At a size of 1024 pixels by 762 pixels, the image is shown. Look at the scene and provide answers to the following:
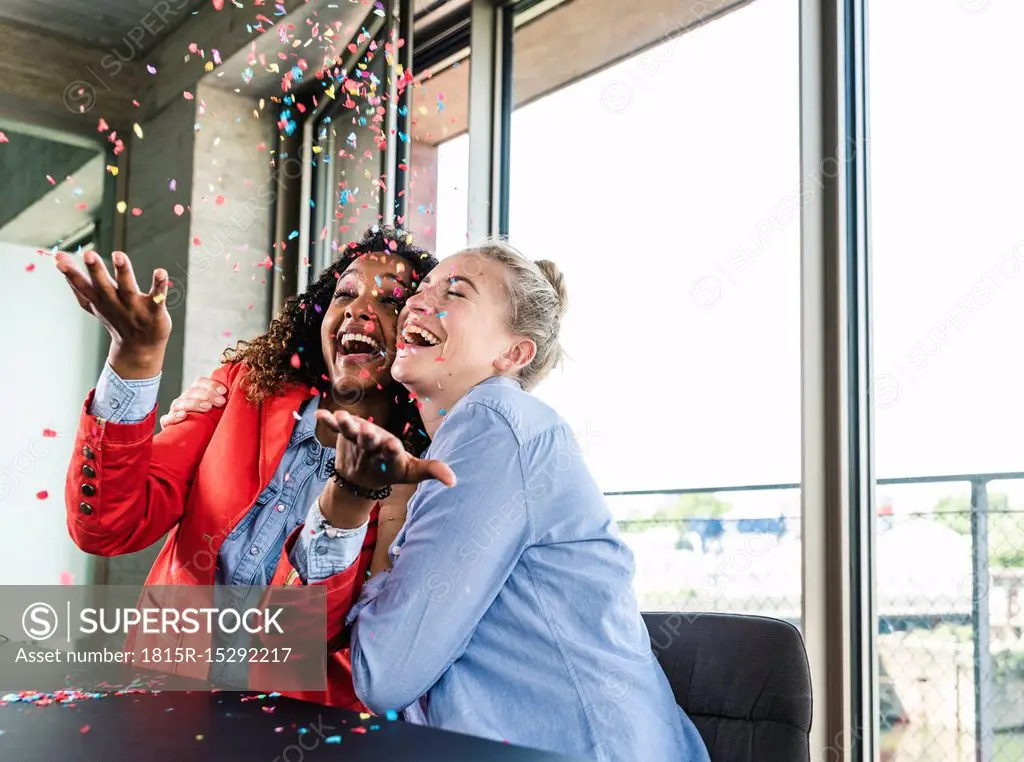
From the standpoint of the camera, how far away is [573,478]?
1229 mm

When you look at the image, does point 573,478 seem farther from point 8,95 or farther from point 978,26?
point 8,95

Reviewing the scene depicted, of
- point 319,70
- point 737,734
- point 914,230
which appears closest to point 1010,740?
point 914,230

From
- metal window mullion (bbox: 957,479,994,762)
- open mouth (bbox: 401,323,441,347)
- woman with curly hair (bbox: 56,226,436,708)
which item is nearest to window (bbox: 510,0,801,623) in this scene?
metal window mullion (bbox: 957,479,994,762)

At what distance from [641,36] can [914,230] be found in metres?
1.16

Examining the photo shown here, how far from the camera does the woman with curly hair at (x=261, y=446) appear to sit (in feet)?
3.89

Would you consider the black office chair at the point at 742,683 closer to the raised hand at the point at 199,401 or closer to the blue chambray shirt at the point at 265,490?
the blue chambray shirt at the point at 265,490

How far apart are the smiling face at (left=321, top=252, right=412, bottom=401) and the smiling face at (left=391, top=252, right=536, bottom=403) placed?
8.6 inches

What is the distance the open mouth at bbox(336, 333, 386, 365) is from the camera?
1.76 meters

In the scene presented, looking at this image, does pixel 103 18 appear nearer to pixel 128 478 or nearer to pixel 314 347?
pixel 314 347

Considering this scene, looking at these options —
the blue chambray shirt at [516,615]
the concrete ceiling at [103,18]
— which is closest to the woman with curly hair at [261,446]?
the blue chambray shirt at [516,615]

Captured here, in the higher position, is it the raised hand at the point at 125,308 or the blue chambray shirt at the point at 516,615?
the raised hand at the point at 125,308

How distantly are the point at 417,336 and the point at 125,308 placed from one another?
44 centimetres

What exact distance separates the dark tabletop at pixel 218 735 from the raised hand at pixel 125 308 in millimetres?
422

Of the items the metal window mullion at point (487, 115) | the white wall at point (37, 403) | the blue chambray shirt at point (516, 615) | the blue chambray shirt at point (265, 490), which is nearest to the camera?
the blue chambray shirt at point (516, 615)
